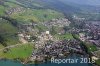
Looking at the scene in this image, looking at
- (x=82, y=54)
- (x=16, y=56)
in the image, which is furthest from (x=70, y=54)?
(x=16, y=56)

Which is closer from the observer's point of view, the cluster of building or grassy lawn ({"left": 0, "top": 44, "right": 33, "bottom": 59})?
grassy lawn ({"left": 0, "top": 44, "right": 33, "bottom": 59})

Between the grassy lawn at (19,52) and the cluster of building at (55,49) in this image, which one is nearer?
the grassy lawn at (19,52)

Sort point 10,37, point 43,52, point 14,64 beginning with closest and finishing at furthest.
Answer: point 14,64, point 43,52, point 10,37

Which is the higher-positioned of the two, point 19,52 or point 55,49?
point 19,52

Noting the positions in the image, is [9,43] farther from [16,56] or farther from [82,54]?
[82,54]

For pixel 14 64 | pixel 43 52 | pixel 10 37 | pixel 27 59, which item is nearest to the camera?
pixel 14 64

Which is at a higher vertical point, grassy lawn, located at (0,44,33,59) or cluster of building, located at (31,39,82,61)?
grassy lawn, located at (0,44,33,59)

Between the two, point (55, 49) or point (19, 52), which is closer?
point (19, 52)

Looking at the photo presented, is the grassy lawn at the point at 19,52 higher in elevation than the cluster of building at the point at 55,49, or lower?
higher
